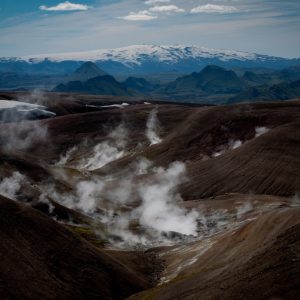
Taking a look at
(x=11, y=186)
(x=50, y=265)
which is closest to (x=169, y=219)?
(x=11, y=186)

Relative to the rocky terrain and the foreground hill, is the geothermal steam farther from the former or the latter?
the foreground hill

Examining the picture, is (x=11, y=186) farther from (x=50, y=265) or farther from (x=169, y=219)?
(x=50, y=265)

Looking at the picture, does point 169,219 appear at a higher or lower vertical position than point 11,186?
lower

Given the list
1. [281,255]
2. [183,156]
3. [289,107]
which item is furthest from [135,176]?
[281,255]

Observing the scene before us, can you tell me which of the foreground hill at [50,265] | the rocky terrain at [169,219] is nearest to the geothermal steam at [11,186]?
the rocky terrain at [169,219]

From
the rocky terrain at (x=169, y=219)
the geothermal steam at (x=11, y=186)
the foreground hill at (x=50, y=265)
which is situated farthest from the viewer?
the geothermal steam at (x=11, y=186)

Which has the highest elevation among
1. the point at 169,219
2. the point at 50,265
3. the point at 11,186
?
the point at 11,186

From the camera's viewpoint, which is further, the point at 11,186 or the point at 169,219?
the point at 169,219

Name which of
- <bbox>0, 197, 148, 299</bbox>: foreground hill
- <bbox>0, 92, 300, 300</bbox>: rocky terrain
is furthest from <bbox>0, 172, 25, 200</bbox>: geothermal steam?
<bbox>0, 197, 148, 299</bbox>: foreground hill

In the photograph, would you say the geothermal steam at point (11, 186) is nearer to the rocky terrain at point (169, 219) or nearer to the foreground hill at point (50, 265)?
the rocky terrain at point (169, 219)
